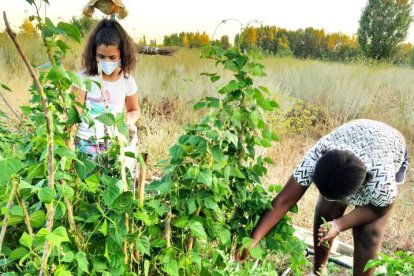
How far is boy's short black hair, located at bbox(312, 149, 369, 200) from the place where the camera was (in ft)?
5.59

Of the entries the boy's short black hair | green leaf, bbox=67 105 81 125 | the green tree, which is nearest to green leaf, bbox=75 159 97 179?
green leaf, bbox=67 105 81 125

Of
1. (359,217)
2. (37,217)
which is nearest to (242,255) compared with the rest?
(359,217)

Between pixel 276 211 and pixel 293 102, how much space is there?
12.9 ft

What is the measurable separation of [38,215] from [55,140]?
234mm

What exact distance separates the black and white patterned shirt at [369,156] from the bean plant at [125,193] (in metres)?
0.32

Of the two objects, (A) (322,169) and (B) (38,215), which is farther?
(A) (322,169)

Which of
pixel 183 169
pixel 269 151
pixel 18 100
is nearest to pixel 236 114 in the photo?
pixel 183 169

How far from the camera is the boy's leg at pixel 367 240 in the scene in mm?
2049

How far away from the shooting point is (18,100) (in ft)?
15.6

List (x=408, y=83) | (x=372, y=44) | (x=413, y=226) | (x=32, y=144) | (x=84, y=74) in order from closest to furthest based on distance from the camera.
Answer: (x=32, y=144) < (x=84, y=74) < (x=413, y=226) < (x=408, y=83) < (x=372, y=44)

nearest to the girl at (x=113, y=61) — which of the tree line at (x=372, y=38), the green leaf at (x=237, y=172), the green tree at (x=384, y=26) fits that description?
the green leaf at (x=237, y=172)

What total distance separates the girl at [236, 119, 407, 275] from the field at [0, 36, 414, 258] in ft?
3.07

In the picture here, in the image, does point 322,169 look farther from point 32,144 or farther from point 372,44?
point 372,44

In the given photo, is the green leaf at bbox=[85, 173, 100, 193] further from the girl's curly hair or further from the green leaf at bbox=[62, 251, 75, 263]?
the girl's curly hair
